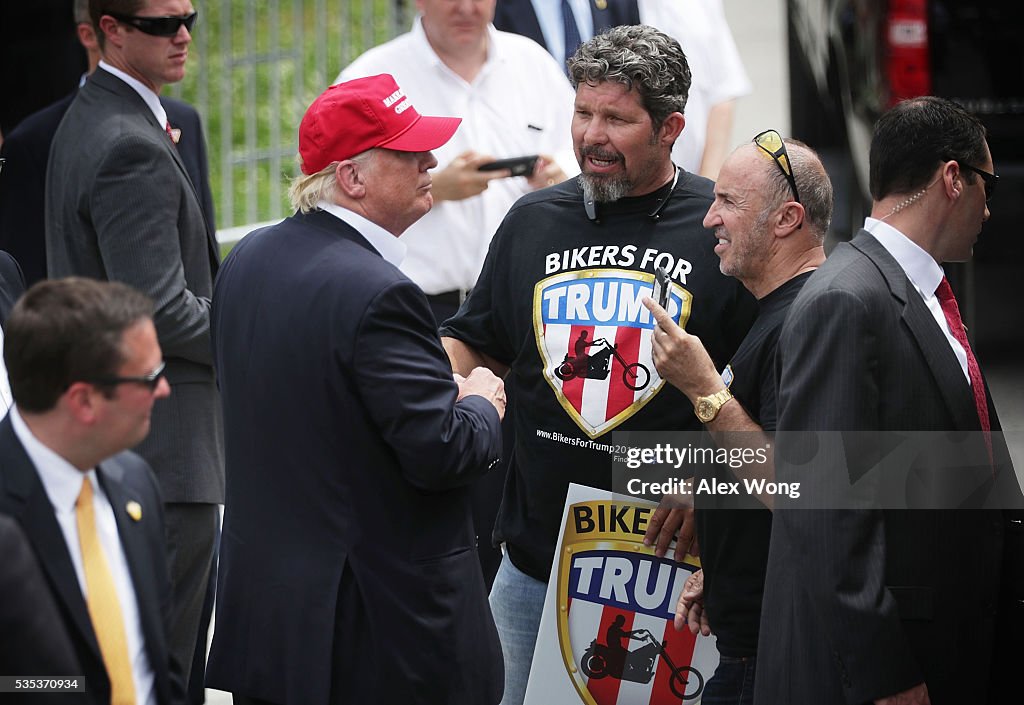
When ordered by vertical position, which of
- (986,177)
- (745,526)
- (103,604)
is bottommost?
(745,526)

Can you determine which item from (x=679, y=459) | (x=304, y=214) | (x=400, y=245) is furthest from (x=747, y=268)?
(x=304, y=214)

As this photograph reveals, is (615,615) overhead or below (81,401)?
below

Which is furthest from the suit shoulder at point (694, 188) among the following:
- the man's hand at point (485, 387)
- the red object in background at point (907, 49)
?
the red object in background at point (907, 49)

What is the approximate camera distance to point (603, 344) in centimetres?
378

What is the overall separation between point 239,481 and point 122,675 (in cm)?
88

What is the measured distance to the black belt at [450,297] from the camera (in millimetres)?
5121

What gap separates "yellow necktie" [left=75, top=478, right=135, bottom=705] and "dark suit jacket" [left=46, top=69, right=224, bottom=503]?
5.93ft

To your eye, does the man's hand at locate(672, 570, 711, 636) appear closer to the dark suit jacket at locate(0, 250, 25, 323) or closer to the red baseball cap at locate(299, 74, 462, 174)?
the red baseball cap at locate(299, 74, 462, 174)

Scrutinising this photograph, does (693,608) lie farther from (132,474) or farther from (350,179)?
(132,474)

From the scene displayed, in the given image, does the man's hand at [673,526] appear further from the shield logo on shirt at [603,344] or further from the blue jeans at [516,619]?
the blue jeans at [516,619]

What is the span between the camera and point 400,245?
3.49 metres

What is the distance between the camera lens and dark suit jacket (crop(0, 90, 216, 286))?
493cm

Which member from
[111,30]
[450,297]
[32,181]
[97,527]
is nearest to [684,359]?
[97,527]

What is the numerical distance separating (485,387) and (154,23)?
1761 mm
